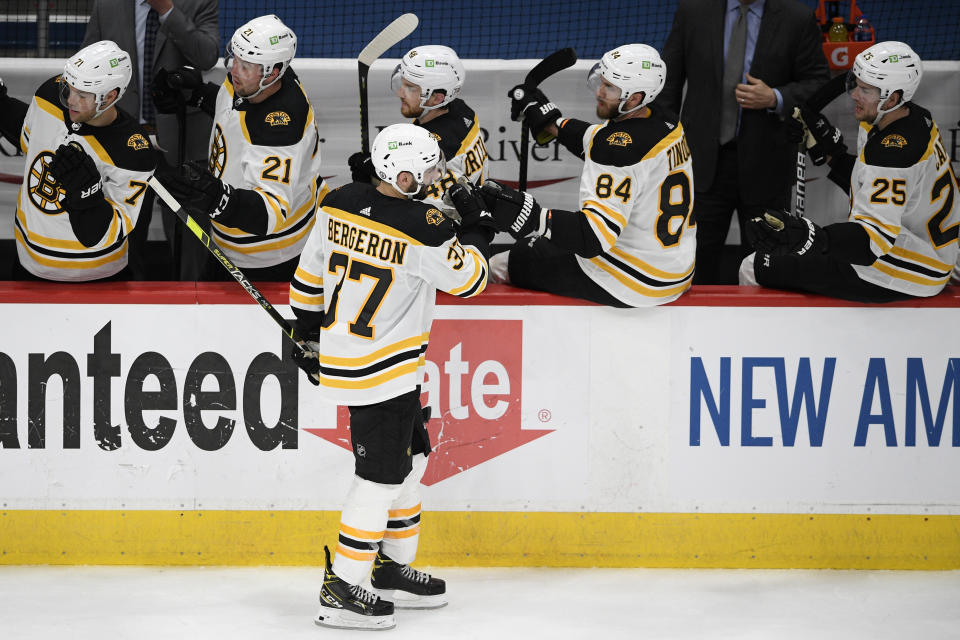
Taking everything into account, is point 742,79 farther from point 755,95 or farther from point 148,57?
point 148,57

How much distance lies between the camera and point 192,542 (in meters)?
3.84

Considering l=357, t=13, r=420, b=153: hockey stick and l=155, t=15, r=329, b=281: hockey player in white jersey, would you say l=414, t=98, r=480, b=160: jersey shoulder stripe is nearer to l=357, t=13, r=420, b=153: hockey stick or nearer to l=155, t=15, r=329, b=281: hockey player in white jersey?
l=357, t=13, r=420, b=153: hockey stick

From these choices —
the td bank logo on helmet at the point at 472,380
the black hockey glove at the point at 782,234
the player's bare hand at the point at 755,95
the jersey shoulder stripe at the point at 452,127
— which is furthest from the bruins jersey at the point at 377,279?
the player's bare hand at the point at 755,95

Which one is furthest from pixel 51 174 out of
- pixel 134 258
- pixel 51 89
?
pixel 134 258

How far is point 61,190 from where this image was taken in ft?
12.3

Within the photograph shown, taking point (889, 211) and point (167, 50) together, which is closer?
point (889, 211)

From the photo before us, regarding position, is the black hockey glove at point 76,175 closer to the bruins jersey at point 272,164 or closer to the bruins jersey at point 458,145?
the bruins jersey at point 272,164

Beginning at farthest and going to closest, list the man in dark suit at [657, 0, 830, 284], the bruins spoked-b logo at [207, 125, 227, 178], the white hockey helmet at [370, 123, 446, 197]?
the man in dark suit at [657, 0, 830, 284] < the bruins spoked-b logo at [207, 125, 227, 178] < the white hockey helmet at [370, 123, 446, 197]

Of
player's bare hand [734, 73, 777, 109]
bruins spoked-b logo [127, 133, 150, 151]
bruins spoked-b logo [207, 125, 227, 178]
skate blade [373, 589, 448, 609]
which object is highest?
player's bare hand [734, 73, 777, 109]

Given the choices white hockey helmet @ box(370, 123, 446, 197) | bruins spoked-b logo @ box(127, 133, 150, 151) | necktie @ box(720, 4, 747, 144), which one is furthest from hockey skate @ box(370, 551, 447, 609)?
necktie @ box(720, 4, 747, 144)

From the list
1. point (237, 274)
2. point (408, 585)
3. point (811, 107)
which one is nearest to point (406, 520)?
point (408, 585)

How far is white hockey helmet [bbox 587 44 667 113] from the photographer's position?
12.3 ft

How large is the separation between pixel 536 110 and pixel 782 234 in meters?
1.00

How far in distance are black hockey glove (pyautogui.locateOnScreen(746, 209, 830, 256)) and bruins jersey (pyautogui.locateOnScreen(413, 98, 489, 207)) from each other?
3.12 feet
